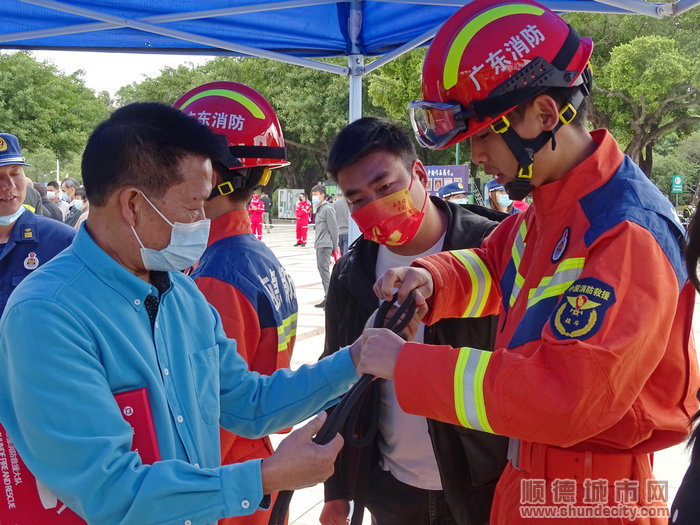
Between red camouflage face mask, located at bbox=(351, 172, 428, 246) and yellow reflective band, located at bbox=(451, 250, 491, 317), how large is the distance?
0.44 meters

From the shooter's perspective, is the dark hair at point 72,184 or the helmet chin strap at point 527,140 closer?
the helmet chin strap at point 527,140

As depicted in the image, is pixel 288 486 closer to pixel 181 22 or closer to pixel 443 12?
pixel 443 12

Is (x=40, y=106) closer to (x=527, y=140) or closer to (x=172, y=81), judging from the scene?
(x=172, y=81)

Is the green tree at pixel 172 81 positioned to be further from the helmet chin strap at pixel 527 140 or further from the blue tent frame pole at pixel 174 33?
the helmet chin strap at pixel 527 140

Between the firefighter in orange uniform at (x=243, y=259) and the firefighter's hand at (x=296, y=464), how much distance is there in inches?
32.0

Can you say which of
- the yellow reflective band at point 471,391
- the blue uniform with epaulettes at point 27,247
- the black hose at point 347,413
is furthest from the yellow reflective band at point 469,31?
the blue uniform with epaulettes at point 27,247

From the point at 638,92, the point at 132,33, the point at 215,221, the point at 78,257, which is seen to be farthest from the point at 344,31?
the point at 638,92

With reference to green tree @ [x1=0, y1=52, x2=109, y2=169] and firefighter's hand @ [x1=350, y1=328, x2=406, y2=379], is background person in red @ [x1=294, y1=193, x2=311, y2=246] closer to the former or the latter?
green tree @ [x1=0, y1=52, x2=109, y2=169]

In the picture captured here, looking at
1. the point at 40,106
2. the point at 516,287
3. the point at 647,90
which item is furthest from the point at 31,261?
the point at 40,106

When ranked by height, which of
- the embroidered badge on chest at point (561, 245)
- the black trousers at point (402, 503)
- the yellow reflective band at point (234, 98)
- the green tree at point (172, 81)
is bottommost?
the black trousers at point (402, 503)

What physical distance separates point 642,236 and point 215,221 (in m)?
1.58

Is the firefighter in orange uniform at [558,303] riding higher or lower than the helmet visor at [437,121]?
lower

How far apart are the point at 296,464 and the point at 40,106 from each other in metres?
39.3

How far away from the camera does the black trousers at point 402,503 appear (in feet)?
8.23
